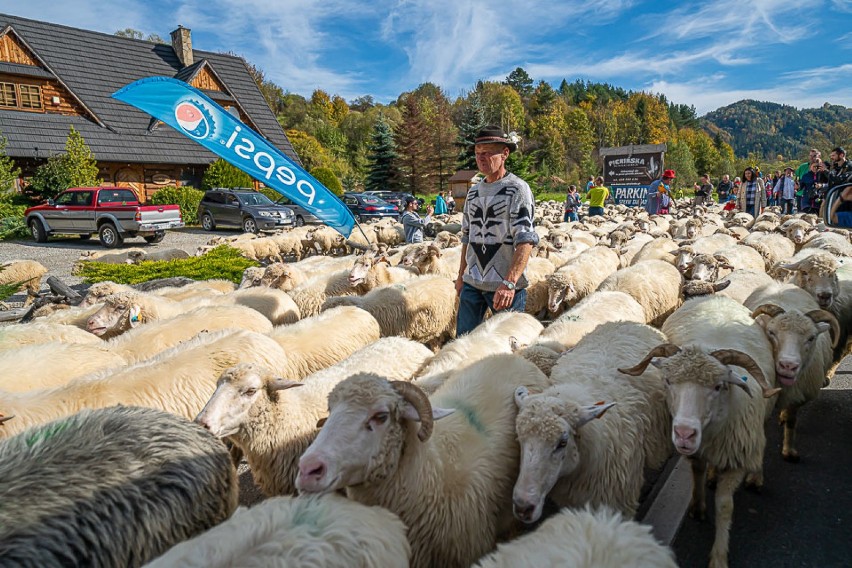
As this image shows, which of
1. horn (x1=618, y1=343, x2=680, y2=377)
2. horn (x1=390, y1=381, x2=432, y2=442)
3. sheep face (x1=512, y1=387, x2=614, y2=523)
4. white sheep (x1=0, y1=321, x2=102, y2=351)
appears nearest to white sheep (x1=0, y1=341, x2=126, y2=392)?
white sheep (x1=0, y1=321, x2=102, y2=351)

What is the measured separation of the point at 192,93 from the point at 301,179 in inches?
62.7

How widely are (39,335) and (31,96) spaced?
2782 cm

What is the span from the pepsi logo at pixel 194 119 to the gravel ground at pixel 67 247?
901cm

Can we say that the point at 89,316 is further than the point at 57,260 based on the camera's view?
No

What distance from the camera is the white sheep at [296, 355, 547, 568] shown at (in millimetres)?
2176

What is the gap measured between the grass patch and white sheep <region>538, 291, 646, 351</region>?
19.5 ft

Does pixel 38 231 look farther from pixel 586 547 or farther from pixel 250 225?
pixel 586 547

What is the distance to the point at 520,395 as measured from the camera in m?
2.90

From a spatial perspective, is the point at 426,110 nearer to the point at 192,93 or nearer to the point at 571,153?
the point at 571,153

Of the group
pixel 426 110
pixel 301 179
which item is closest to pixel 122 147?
pixel 301 179

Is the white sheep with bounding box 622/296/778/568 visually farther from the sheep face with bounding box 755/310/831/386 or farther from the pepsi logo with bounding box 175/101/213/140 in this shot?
the pepsi logo with bounding box 175/101/213/140

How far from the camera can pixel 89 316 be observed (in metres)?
5.27

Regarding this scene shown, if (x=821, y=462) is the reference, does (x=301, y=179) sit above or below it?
above

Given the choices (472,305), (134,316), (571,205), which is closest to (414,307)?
(472,305)
